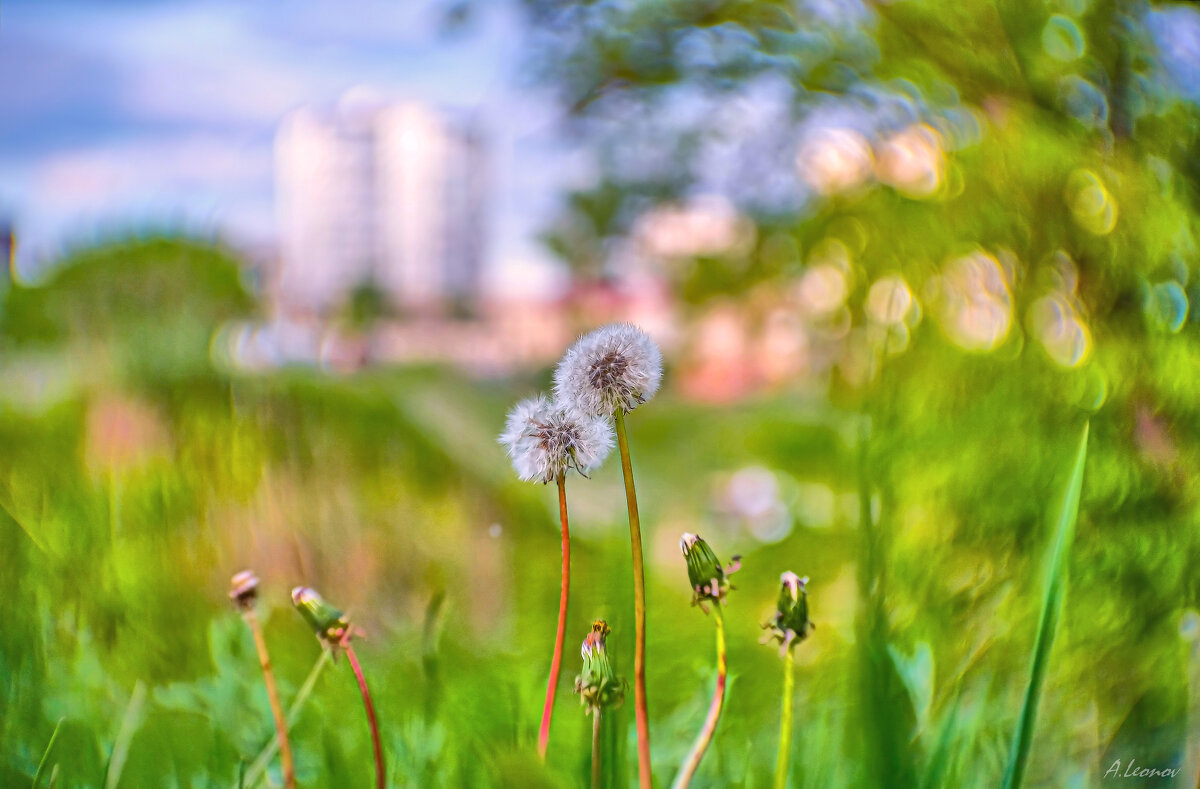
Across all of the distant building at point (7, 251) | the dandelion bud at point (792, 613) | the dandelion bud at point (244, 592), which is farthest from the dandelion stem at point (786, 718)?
the distant building at point (7, 251)

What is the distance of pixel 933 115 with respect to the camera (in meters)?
0.46

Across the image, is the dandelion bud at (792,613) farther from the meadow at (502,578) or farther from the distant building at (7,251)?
the distant building at (7,251)

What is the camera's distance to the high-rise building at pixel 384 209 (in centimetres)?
108

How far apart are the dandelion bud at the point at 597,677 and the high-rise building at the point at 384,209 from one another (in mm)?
633

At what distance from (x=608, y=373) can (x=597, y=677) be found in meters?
0.05

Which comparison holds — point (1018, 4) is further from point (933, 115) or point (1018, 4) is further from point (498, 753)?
point (498, 753)

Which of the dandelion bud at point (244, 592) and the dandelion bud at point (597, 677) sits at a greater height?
the dandelion bud at point (597, 677)

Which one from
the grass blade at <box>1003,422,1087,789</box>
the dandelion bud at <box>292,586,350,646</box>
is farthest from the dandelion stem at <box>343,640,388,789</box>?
the grass blade at <box>1003,422,1087,789</box>

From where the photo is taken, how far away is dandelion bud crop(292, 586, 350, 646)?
0.49 feet

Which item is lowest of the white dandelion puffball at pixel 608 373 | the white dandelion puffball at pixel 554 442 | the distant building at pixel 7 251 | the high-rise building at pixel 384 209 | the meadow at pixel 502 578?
the high-rise building at pixel 384 209
